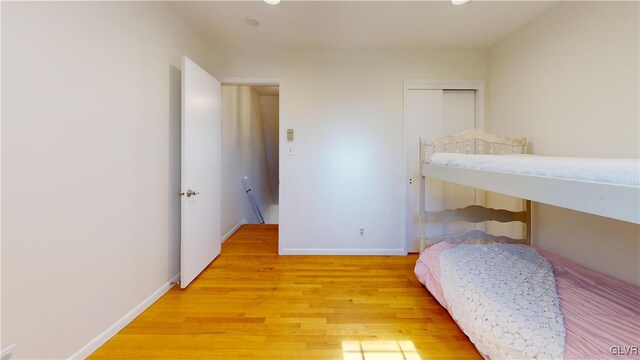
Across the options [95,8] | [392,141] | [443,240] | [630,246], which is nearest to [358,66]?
[392,141]

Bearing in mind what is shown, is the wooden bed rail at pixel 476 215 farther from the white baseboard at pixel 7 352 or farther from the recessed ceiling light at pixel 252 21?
the white baseboard at pixel 7 352

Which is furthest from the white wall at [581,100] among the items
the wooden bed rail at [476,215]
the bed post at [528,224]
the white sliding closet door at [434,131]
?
the white sliding closet door at [434,131]

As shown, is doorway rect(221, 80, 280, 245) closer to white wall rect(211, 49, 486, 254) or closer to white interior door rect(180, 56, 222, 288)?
white wall rect(211, 49, 486, 254)

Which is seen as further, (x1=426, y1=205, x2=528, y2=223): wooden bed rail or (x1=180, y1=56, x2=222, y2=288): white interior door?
(x1=426, y1=205, x2=528, y2=223): wooden bed rail

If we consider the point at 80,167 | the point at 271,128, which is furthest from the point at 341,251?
the point at 271,128

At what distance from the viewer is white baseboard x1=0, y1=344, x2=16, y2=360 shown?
972 mm

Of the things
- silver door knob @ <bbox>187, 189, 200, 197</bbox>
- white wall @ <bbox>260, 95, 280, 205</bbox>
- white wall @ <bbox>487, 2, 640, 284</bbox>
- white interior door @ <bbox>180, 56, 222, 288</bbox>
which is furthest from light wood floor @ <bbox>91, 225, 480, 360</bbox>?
white wall @ <bbox>260, 95, 280, 205</bbox>

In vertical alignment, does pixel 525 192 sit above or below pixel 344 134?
below

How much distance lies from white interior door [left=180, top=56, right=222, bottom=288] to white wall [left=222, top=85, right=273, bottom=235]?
878 millimetres

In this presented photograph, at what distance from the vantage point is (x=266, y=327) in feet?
5.04

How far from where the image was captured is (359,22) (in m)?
2.18

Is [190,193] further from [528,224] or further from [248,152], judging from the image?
[528,224]

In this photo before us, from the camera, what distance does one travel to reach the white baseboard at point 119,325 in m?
1.29

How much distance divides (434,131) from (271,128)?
3524 mm
